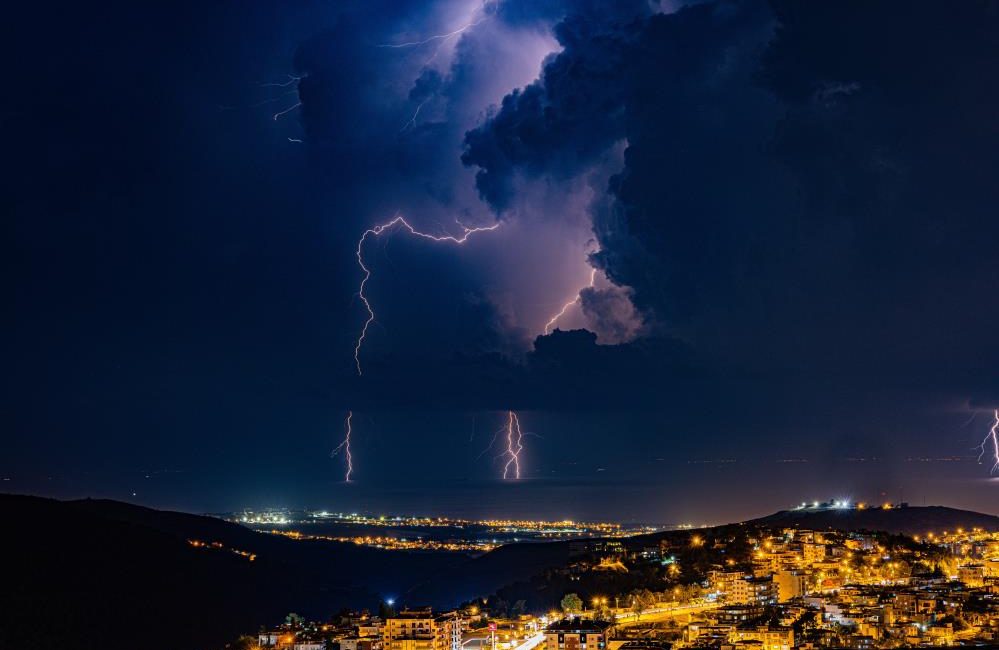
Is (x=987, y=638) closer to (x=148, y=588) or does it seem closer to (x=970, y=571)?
(x=970, y=571)

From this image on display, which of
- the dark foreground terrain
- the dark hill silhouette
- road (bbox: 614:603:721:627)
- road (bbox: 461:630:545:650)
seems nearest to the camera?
road (bbox: 461:630:545:650)

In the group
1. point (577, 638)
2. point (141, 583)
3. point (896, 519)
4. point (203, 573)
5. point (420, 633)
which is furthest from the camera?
point (896, 519)

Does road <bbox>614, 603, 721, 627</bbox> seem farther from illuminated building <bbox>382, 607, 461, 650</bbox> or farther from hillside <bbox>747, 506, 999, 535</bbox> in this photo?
hillside <bbox>747, 506, 999, 535</bbox>

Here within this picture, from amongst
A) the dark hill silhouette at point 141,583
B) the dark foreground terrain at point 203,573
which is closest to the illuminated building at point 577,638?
the dark foreground terrain at point 203,573

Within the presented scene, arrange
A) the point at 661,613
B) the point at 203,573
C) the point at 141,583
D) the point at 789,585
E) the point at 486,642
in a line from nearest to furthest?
1. the point at 486,642
2. the point at 661,613
3. the point at 789,585
4. the point at 141,583
5. the point at 203,573

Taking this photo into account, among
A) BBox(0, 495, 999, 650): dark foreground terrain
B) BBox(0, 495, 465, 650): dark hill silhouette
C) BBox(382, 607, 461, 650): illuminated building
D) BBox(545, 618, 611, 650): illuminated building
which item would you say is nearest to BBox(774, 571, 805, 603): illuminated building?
BBox(0, 495, 999, 650): dark foreground terrain

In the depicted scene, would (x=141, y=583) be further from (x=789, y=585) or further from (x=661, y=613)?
(x=789, y=585)

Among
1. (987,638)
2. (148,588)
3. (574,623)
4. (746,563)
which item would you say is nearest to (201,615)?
(148,588)

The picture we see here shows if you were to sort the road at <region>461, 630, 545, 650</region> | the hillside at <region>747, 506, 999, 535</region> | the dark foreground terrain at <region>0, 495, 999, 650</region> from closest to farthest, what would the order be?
the road at <region>461, 630, 545, 650</region>
the dark foreground terrain at <region>0, 495, 999, 650</region>
the hillside at <region>747, 506, 999, 535</region>

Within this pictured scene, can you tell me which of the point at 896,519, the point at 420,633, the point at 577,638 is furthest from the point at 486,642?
the point at 896,519
